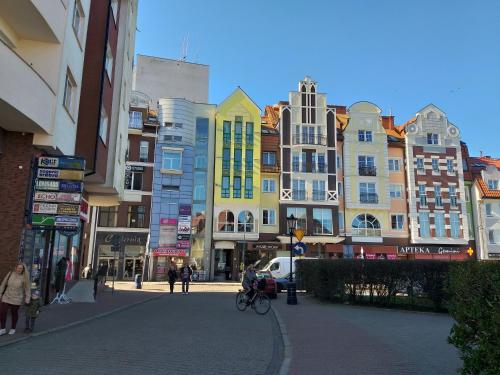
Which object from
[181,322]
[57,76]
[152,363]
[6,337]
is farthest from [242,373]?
[57,76]

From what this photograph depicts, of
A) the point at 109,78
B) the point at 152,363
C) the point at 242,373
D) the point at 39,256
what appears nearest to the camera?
the point at 242,373

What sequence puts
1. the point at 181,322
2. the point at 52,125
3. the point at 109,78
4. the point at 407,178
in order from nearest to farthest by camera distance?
1. the point at 181,322
2. the point at 52,125
3. the point at 109,78
4. the point at 407,178

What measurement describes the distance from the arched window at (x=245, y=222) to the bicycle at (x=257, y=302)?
27470mm

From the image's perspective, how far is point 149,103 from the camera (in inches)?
1944

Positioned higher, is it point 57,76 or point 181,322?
point 57,76

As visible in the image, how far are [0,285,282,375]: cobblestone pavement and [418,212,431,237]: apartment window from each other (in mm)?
37351

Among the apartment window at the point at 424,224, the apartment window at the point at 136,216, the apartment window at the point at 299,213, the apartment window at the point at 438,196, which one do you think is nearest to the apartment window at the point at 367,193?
the apartment window at the point at 424,224

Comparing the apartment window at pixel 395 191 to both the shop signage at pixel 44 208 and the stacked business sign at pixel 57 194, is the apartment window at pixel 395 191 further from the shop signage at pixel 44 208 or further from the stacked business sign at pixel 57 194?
the shop signage at pixel 44 208

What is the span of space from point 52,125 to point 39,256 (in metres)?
4.56

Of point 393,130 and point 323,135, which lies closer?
point 323,135

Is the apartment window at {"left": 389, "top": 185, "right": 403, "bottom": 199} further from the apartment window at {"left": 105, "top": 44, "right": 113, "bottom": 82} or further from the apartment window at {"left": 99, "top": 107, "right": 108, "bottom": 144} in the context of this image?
the apartment window at {"left": 99, "top": 107, "right": 108, "bottom": 144}

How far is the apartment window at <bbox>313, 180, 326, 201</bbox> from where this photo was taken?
46156 millimetres

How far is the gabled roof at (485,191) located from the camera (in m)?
49.7

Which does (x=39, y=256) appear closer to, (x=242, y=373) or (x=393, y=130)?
(x=242, y=373)
